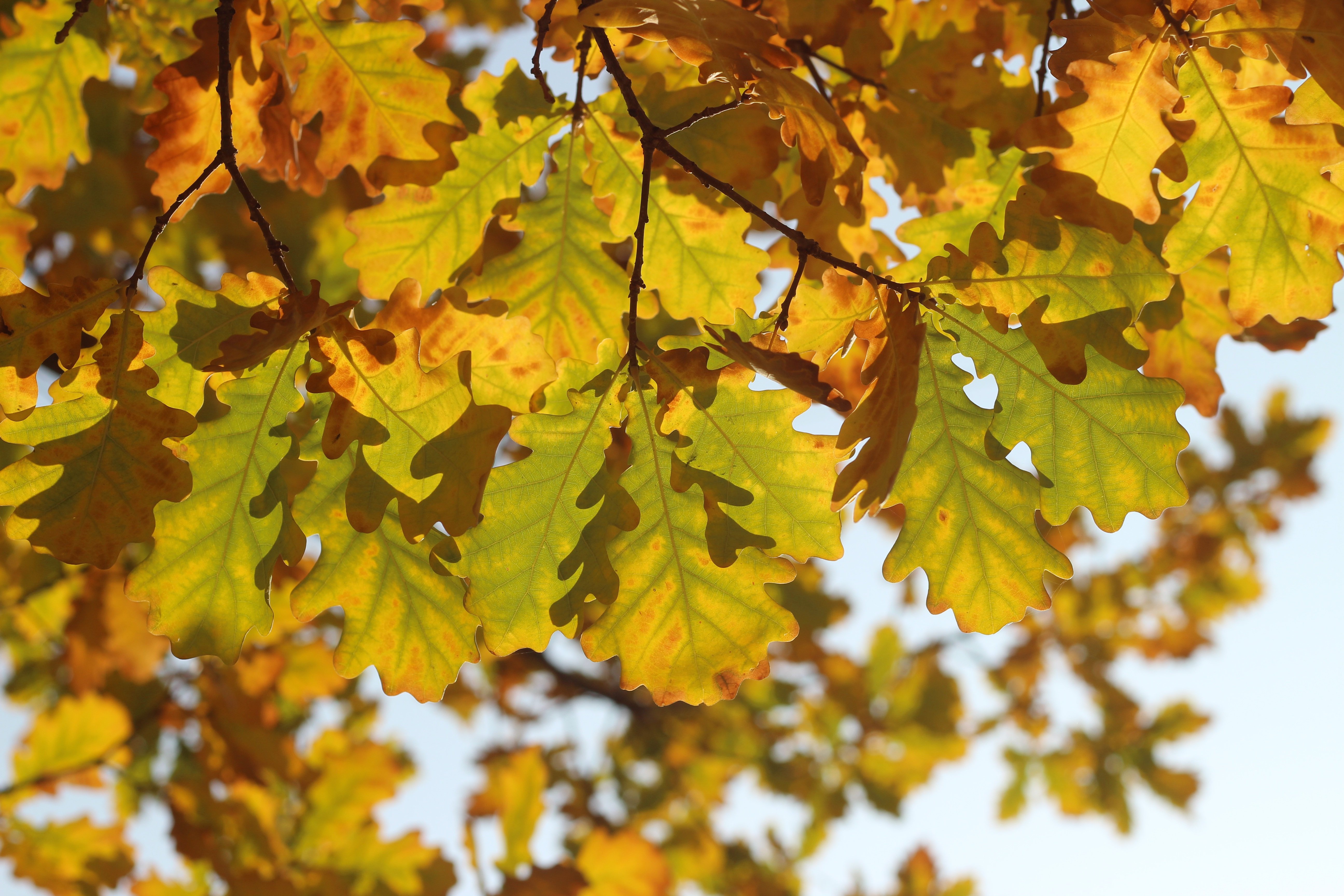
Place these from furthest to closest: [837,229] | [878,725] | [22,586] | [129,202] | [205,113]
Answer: [878,725]
[22,586]
[129,202]
[837,229]
[205,113]

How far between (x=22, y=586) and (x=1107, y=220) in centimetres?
420

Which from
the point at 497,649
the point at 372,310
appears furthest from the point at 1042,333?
the point at 372,310

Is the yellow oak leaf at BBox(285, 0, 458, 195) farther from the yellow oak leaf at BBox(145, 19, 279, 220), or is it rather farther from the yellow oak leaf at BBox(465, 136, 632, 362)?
the yellow oak leaf at BBox(465, 136, 632, 362)

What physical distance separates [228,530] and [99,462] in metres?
0.17

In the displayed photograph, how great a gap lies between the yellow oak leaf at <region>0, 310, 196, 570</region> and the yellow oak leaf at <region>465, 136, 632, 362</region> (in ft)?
1.88

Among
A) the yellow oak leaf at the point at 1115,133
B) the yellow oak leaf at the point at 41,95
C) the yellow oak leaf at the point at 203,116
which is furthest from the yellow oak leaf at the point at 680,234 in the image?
the yellow oak leaf at the point at 41,95

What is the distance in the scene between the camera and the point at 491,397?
1204 mm

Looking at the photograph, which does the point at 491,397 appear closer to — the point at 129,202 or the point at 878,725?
the point at 129,202

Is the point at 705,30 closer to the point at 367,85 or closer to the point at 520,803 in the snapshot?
the point at 367,85

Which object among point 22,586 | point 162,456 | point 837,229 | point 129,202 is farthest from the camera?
point 22,586

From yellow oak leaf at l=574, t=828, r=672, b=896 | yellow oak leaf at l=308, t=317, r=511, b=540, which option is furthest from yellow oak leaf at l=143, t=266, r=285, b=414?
yellow oak leaf at l=574, t=828, r=672, b=896

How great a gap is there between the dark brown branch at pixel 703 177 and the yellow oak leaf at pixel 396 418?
39 centimetres

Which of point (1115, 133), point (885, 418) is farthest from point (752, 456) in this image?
point (1115, 133)

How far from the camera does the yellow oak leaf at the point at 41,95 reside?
1781mm
